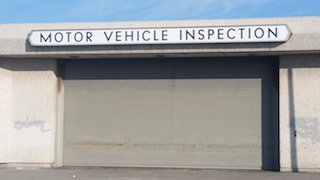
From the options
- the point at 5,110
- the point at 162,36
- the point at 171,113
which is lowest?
the point at 171,113

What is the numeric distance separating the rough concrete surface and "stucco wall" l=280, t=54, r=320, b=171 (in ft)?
2.18

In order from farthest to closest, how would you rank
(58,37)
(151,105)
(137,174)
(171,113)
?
(151,105) → (171,113) → (58,37) → (137,174)

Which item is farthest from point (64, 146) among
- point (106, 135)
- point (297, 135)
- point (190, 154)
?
point (297, 135)

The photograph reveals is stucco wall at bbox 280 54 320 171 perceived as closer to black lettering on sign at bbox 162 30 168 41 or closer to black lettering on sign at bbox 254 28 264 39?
black lettering on sign at bbox 254 28 264 39

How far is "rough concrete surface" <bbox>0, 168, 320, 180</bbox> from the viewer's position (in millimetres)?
16016

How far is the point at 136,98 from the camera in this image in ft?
61.2

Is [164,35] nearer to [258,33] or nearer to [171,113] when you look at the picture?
[258,33]

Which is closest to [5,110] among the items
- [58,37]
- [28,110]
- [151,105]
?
[28,110]

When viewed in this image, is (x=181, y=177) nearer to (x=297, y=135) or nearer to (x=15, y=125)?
(x=297, y=135)

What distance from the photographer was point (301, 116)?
56.3ft

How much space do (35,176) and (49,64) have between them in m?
3.91

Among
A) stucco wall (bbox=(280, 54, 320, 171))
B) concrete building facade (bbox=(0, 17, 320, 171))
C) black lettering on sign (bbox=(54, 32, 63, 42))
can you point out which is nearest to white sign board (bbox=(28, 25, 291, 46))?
black lettering on sign (bbox=(54, 32, 63, 42))

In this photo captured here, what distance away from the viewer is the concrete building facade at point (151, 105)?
17203 mm

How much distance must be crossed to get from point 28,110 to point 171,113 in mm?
4504
